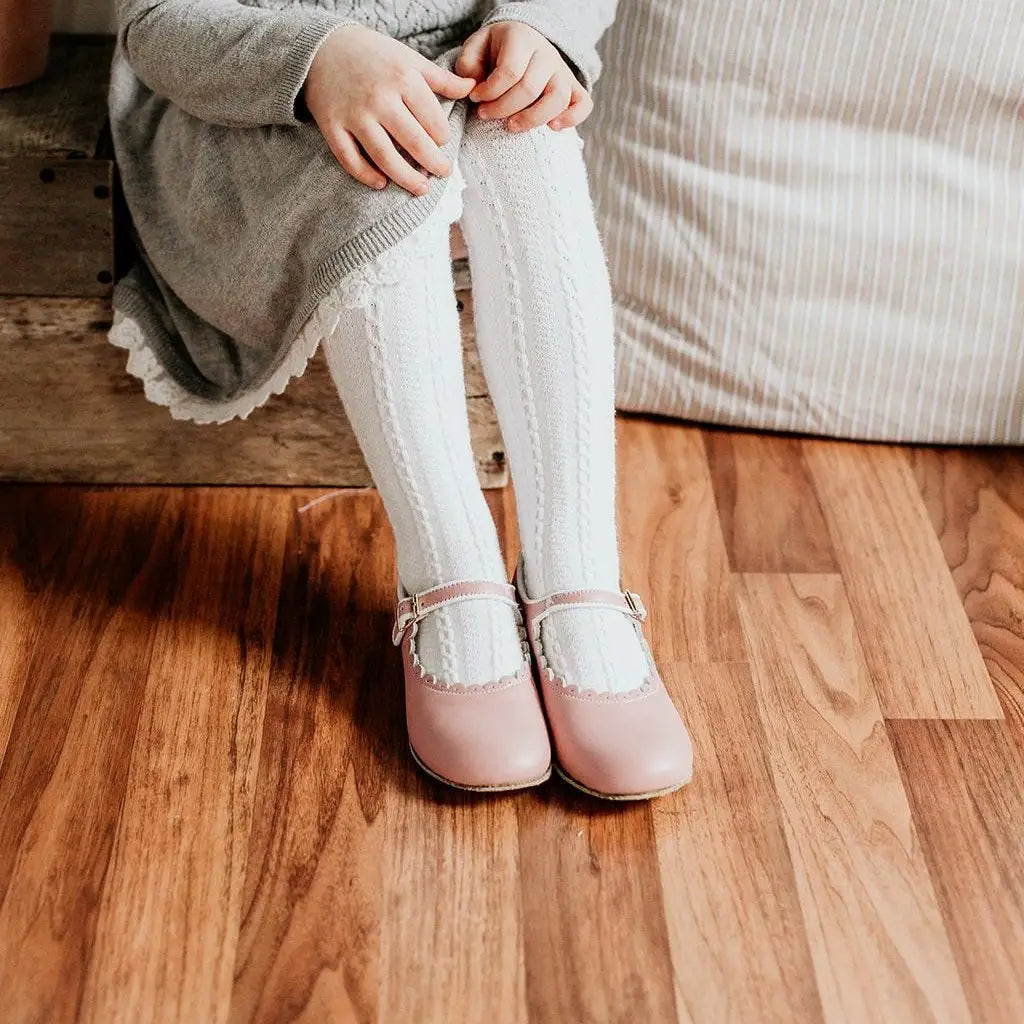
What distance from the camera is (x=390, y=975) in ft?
2.38

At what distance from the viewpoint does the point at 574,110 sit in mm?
909

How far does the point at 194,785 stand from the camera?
84 cm

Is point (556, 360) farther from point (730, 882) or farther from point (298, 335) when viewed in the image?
point (730, 882)

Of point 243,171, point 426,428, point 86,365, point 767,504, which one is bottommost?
point 767,504

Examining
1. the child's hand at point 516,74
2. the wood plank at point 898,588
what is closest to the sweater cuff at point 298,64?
the child's hand at point 516,74

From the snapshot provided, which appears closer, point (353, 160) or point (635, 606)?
point (353, 160)

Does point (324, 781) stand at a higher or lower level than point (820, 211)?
lower

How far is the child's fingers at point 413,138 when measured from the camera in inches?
31.4

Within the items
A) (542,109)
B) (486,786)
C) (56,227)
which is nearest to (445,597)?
(486,786)

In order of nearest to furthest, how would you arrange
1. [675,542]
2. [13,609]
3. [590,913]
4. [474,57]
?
[590,913] → [474,57] → [13,609] → [675,542]

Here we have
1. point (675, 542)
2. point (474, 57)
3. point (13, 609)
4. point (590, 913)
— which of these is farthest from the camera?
point (675, 542)

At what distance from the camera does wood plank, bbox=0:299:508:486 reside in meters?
1.07

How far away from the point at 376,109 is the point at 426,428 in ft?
0.69

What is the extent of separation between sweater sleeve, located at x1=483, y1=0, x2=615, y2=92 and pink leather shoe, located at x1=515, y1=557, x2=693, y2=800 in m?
0.38
